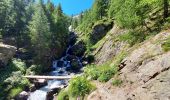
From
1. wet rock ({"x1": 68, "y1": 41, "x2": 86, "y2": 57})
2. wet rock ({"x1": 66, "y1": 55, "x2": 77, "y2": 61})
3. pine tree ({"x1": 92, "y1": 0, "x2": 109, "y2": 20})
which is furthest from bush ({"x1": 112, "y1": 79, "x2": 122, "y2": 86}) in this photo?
pine tree ({"x1": 92, "y1": 0, "x2": 109, "y2": 20})

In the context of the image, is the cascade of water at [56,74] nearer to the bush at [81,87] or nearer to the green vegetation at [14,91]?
the green vegetation at [14,91]

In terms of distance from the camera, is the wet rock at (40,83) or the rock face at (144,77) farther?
the wet rock at (40,83)

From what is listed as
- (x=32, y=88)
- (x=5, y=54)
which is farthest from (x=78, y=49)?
(x=32, y=88)

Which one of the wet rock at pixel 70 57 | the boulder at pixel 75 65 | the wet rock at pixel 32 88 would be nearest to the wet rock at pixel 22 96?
the wet rock at pixel 32 88

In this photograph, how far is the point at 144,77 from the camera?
2155 cm

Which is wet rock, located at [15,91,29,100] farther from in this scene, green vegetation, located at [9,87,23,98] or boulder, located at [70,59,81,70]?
boulder, located at [70,59,81,70]

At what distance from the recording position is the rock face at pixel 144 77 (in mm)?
18828

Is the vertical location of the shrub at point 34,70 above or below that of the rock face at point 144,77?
above

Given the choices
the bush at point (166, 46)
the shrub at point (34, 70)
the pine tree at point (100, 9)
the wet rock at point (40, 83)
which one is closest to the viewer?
the bush at point (166, 46)

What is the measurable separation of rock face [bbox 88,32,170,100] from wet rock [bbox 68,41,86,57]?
4444 centimetres

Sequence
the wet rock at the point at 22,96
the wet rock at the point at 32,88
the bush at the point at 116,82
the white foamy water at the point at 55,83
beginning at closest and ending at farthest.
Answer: the bush at the point at 116,82, the wet rock at the point at 22,96, the white foamy water at the point at 55,83, the wet rock at the point at 32,88

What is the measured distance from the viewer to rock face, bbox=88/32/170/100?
18.8 metres

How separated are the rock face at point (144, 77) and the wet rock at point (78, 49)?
44.4m

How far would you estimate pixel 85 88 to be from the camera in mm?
27125
